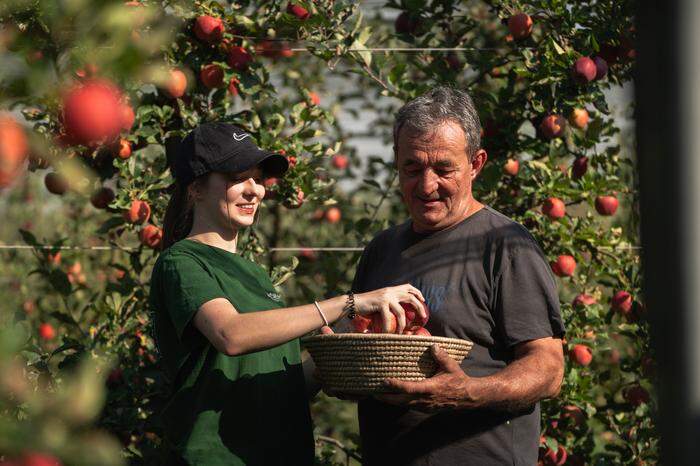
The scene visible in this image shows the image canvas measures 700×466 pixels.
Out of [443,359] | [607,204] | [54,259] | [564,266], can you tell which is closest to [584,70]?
[607,204]

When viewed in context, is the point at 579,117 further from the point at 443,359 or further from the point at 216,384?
the point at 216,384

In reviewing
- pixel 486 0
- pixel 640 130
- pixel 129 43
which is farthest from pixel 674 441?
pixel 486 0

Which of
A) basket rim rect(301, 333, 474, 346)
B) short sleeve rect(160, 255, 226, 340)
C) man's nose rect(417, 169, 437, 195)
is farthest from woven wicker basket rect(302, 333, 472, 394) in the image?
man's nose rect(417, 169, 437, 195)

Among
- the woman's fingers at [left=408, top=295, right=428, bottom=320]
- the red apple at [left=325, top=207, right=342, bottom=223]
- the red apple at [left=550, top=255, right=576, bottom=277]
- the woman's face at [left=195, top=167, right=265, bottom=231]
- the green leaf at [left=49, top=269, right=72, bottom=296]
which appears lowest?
the red apple at [left=325, top=207, right=342, bottom=223]

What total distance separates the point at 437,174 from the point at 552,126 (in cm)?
108

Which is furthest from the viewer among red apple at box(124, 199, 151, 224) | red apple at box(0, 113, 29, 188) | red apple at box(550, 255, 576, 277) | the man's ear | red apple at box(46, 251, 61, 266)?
red apple at box(46, 251, 61, 266)

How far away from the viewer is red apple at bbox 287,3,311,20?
10.5ft

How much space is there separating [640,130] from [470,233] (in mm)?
1532

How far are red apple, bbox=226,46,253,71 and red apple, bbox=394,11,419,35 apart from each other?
0.73 meters

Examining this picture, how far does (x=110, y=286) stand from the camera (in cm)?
321

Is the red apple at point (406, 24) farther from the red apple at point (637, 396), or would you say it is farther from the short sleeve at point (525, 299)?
the short sleeve at point (525, 299)

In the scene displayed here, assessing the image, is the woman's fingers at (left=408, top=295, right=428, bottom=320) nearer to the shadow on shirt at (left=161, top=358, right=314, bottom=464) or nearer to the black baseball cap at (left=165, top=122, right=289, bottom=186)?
the shadow on shirt at (left=161, top=358, right=314, bottom=464)

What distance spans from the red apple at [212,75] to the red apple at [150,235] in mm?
486

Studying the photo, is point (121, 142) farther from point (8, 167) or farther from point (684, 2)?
point (684, 2)
